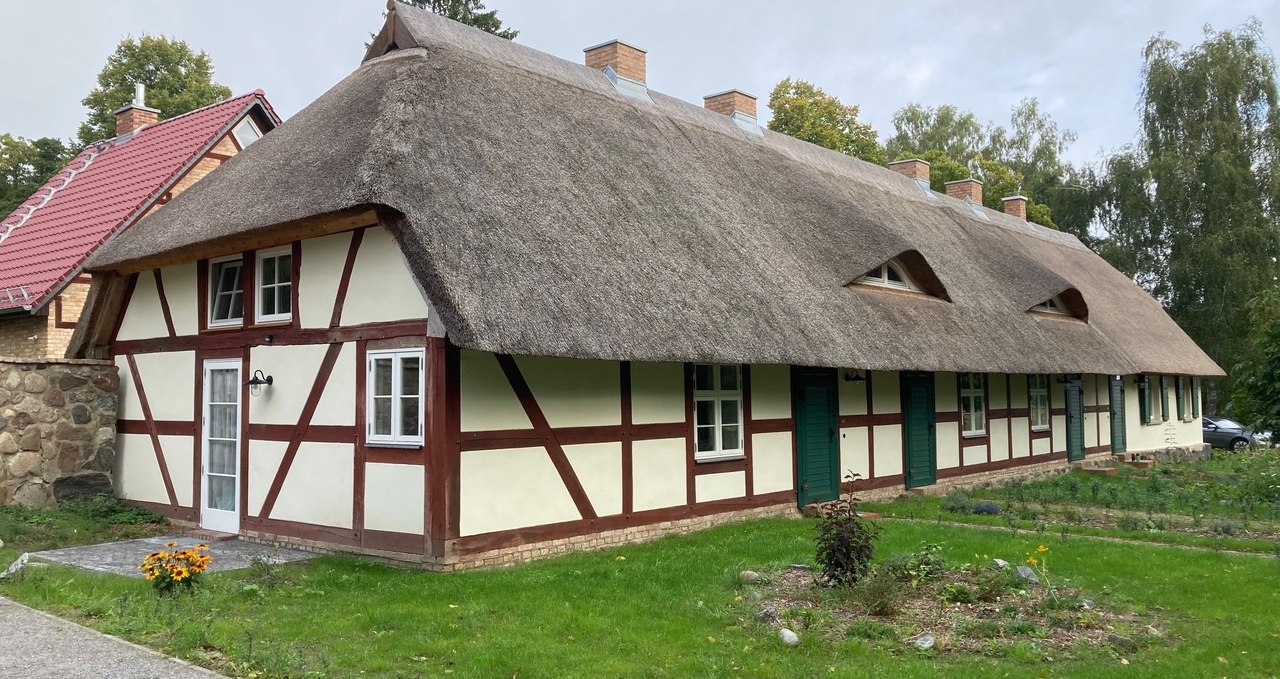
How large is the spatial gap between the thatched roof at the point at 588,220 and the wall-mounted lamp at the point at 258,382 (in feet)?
4.97

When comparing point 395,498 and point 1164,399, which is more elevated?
point 1164,399

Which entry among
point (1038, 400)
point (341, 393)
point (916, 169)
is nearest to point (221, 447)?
point (341, 393)

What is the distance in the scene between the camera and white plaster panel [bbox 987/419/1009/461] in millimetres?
17219

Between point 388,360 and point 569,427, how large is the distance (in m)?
1.85

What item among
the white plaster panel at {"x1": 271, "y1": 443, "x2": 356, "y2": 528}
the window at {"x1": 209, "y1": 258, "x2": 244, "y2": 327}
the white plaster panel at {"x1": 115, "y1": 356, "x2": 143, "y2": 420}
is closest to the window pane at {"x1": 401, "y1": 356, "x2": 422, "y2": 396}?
the white plaster panel at {"x1": 271, "y1": 443, "x2": 356, "y2": 528}

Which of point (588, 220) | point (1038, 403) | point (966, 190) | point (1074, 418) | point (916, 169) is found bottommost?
point (1074, 418)

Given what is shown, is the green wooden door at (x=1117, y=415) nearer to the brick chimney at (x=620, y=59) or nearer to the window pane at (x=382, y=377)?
the brick chimney at (x=620, y=59)

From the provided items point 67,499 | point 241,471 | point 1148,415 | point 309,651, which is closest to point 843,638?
point 309,651

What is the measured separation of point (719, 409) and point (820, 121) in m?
24.3

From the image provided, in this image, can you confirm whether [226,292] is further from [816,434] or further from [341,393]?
[816,434]

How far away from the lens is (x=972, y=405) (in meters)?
16.7

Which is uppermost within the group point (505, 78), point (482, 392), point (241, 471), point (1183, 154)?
point (1183, 154)

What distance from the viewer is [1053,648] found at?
6086 millimetres

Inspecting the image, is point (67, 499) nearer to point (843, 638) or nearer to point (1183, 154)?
point (843, 638)
